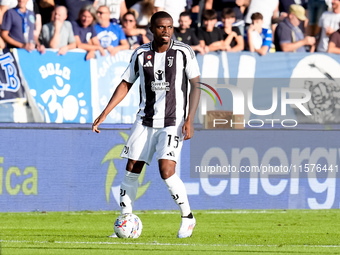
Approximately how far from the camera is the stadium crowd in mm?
A: 12906

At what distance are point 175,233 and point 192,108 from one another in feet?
5.69

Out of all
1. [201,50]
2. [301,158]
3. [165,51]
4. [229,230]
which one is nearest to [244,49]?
[201,50]

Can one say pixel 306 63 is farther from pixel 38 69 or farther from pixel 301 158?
pixel 38 69

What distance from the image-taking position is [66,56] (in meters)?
12.7

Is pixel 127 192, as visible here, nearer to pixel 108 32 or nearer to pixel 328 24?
pixel 108 32

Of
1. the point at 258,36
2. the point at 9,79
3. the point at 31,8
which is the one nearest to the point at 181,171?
the point at 9,79

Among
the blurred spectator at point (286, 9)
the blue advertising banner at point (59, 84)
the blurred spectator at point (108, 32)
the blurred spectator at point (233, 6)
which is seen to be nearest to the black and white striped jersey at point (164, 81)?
the blue advertising banner at point (59, 84)

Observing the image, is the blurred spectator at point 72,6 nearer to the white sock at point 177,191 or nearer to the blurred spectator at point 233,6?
the blurred spectator at point 233,6

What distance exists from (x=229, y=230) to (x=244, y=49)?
511 cm

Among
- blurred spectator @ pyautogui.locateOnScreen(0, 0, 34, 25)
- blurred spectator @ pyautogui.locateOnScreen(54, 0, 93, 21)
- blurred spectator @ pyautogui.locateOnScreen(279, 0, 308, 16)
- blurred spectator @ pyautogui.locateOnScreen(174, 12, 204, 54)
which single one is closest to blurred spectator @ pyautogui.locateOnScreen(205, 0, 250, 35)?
blurred spectator @ pyautogui.locateOnScreen(279, 0, 308, 16)

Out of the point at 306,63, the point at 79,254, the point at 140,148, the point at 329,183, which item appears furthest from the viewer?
the point at 306,63

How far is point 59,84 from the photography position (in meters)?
12.5

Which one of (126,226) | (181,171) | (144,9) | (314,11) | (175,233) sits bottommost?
(181,171)

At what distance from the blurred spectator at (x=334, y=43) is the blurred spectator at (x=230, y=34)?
1.66 m
